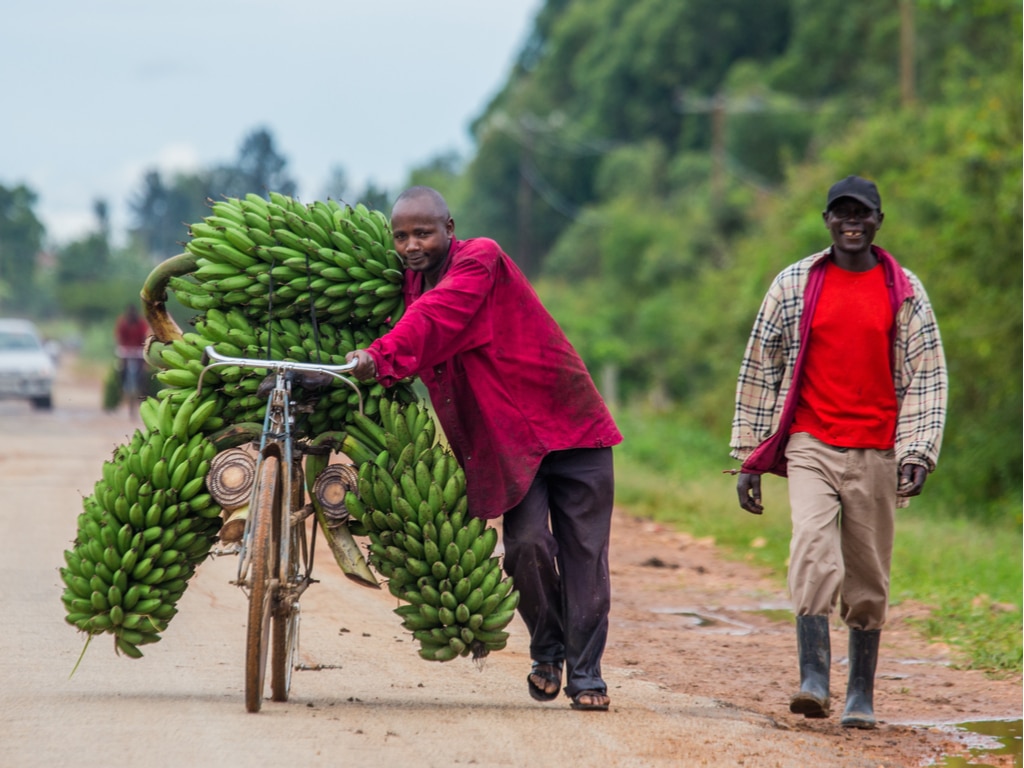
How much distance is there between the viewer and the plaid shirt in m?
5.53

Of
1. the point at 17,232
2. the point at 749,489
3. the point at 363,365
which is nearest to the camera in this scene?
the point at 363,365

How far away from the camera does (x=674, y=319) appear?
3709 cm

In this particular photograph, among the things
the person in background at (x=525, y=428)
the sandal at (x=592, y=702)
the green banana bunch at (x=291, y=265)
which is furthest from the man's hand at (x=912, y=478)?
the green banana bunch at (x=291, y=265)

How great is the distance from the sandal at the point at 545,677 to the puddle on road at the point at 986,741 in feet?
4.67

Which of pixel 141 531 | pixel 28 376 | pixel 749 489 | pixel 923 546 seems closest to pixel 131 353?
pixel 28 376

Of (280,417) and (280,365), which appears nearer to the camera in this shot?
(280,365)

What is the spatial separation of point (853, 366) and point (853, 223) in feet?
1.79

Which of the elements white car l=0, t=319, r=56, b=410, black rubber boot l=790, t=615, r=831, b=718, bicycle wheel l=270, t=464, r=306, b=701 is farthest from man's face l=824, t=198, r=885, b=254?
white car l=0, t=319, r=56, b=410

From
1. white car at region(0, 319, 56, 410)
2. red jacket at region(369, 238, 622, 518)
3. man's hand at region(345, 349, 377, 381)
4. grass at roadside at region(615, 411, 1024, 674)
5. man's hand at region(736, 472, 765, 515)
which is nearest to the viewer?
man's hand at region(345, 349, 377, 381)

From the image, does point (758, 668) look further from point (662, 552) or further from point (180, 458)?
point (662, 552)

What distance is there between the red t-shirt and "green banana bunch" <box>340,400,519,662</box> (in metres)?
1.38

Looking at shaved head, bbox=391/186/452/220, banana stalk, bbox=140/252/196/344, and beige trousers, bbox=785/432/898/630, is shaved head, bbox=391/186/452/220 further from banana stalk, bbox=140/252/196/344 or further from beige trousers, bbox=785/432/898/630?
beige trousers, bbox=785/432/898/630

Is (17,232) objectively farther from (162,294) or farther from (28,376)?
(162,294)

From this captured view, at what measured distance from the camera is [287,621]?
17.9 feet
